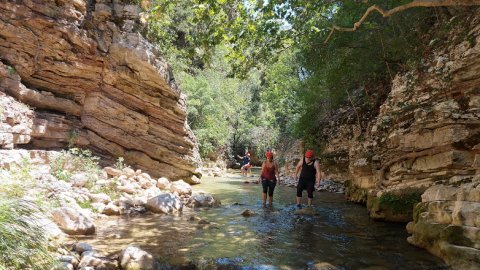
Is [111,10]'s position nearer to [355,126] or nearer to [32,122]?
[32,122]

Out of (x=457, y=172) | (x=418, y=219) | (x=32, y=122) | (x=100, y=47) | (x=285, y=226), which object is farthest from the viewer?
(x=100, y=47)

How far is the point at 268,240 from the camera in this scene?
6559 millimetres

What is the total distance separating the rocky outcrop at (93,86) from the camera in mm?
11289

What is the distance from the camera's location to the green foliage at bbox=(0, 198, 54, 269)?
347 centimetres

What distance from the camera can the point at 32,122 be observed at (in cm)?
1140

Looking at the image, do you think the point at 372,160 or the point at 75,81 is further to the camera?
the point at 75,81

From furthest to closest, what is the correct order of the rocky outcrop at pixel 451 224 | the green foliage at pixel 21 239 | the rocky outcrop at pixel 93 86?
1. the rocky outcrop at pixel 93 86
2. the rocky outcrop at pixel 451 224
3. the green foliage at pixel 21 239

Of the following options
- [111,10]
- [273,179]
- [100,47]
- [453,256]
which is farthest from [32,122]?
[453,256]

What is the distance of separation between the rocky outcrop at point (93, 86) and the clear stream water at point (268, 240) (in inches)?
206

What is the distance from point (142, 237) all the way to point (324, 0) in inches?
280

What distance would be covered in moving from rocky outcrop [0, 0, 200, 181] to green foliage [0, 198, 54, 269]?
7.86 m

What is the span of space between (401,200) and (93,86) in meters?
11.3

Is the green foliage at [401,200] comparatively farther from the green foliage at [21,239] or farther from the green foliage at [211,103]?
the green foliage at [211,103]

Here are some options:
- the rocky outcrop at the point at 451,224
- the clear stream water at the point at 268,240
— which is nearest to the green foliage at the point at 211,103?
the clear stream water at the point at 268,240
